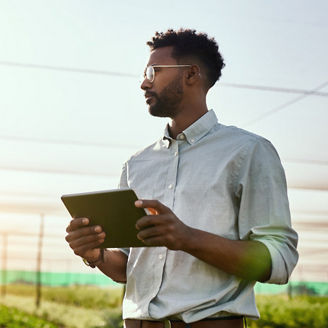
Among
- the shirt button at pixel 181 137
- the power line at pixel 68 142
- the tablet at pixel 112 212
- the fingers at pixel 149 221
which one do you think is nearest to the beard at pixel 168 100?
the shirt button at pixel 181 137

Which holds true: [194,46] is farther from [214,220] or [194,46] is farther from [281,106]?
[281,106]

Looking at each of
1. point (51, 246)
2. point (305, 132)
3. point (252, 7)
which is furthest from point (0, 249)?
point (252, 7)

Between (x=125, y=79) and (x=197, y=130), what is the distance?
3.63m

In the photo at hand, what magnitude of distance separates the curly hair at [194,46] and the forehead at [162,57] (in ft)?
0.06

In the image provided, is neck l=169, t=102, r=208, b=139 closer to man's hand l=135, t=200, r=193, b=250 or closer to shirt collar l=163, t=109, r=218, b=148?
shirt collar l=163, t=109, r=218, b=148

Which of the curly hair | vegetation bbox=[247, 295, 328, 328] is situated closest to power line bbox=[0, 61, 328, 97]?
the curly hair

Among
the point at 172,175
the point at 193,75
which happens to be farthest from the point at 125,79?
the point at 172,175

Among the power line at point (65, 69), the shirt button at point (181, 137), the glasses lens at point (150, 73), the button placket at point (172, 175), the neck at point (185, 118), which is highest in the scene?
the power line at point (65, 69)

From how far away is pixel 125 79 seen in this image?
224 inches

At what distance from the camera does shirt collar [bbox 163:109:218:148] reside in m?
2.12

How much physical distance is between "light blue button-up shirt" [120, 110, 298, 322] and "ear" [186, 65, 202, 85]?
249 millimetres

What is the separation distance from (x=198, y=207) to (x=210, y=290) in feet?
0.78

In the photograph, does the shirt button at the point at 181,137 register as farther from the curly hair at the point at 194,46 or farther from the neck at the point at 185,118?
the curly hair at the point at 194,46

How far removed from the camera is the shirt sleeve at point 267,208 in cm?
184
